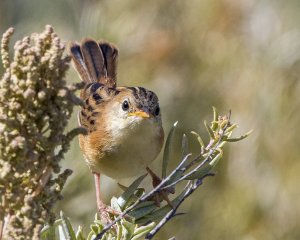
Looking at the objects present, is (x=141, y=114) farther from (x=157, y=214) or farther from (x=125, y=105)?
(x=157, y=214)

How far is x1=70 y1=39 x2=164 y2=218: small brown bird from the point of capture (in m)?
3.34

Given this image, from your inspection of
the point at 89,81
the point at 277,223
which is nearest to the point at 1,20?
the point at 89,81

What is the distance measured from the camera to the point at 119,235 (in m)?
1.97

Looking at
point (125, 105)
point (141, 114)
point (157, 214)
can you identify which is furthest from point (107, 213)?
point (125, 105)

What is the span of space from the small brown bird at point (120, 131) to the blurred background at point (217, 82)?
1.29 ft

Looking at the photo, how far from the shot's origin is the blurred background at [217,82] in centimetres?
450

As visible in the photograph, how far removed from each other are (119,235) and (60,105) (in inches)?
19.6

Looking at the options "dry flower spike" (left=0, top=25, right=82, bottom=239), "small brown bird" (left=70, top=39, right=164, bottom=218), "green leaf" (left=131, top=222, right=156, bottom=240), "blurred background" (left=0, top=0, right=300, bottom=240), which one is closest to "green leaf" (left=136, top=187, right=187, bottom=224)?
"green leaf" (left=131, top=222, right=156, bottom=240)

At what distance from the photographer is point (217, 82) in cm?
508

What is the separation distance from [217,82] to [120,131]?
5.57 feet

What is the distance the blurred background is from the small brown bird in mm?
394

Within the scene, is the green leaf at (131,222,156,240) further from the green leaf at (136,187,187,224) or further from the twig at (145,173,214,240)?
the green leaf at (136,187,187,224)

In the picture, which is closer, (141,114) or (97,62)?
(141,114)

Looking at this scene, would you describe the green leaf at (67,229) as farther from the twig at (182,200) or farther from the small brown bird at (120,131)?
the small brown bird at (120,131)
